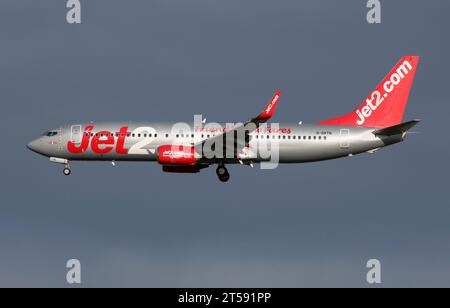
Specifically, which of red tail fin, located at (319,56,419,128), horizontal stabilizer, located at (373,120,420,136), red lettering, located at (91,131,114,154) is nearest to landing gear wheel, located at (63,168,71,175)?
red lettering, located at (91,131,114,154)

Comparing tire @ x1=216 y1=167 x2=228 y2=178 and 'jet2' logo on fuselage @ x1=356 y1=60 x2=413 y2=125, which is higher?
'jet2' logo on fuselage @ x1=356 y1=60 x2=413 y2=125

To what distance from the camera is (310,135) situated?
8588 cm

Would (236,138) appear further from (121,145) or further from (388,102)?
(388,102)

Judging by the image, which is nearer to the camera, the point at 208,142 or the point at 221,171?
the point at 208,142

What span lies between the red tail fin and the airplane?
1.03m

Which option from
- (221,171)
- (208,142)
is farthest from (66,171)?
(221,171)

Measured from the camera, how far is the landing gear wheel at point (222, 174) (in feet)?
281

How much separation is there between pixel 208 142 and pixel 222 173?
3.16 metres

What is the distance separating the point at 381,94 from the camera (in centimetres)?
9012

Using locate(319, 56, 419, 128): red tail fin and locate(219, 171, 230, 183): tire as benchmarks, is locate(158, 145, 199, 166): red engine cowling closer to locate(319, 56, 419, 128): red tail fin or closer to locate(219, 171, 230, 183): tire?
locate(219, 171, 230, 183): tire

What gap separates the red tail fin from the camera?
88688mm
